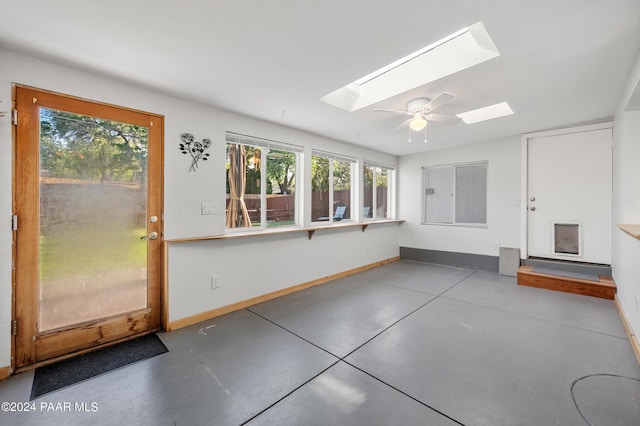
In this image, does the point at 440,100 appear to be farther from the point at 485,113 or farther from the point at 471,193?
the point at 471,193

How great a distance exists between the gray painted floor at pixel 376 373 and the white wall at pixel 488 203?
69.0 inches

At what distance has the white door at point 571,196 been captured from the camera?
12.8 ft

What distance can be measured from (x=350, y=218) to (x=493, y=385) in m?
3.61

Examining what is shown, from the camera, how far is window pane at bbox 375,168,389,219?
5855 millimetres

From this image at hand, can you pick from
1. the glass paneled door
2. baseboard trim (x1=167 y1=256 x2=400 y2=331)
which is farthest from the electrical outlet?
the glass paneled door

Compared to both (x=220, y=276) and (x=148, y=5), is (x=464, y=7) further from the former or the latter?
(x=220, y=276)

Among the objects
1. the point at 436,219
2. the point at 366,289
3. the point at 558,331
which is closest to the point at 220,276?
the point at 366,289

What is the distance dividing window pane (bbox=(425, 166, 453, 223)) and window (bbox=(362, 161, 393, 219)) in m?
0.82

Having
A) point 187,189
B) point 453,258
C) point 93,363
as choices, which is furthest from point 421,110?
point 93,363

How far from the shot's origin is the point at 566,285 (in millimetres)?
3793

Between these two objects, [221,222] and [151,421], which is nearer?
[151,421]

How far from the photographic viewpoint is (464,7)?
1.58 metres

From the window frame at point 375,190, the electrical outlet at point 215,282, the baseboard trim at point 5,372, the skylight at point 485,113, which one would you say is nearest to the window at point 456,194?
the window frame at point 375,190

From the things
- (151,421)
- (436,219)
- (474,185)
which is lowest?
(151,421)
